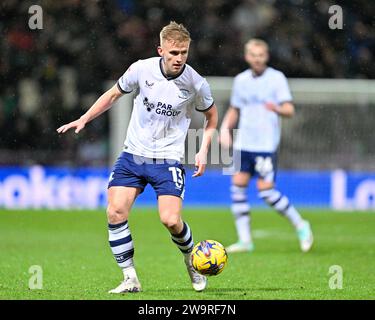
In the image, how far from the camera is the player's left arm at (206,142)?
7344 millimetres

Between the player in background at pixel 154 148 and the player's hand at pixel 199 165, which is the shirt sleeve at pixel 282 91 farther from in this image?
the player's hand at pixel 199 165

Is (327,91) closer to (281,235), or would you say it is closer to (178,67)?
(281,235)

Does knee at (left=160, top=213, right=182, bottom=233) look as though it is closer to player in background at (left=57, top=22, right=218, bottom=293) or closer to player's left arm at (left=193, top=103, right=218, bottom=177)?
player in background at (left=57, top=22, right=218, bottom=293)

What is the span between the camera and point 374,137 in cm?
1898

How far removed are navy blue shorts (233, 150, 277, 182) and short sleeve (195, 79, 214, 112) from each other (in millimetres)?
3741

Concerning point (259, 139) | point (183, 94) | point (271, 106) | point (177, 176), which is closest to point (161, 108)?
point (183, 94)

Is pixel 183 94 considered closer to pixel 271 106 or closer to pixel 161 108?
pixel 161 108

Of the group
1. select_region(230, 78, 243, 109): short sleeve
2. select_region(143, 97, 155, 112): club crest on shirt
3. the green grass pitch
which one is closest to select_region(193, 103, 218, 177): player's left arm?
select_region(143, 97, 155, 112): club crest on shirt

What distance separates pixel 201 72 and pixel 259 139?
8.05m

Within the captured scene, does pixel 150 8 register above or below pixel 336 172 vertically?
above

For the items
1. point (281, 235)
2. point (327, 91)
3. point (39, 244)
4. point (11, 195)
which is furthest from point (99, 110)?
point (327, 91)

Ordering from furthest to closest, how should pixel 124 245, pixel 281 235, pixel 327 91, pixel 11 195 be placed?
1. pixel 327 91
2. pixel 11 195
3. pixel 281 235
4. pixel 124 245

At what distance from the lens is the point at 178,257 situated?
417 inches

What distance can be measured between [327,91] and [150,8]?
4.26 meters
